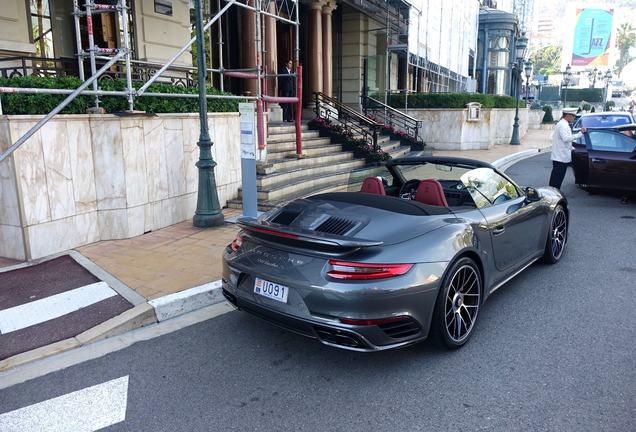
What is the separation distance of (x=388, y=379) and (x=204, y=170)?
4.58m

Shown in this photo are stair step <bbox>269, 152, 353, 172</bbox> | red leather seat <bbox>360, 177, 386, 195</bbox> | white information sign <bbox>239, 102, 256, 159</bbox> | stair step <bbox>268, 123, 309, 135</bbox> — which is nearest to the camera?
red leather seat <bbox>360, 177, 386, 195</bbox>

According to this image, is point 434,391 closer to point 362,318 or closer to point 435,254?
point 362,318

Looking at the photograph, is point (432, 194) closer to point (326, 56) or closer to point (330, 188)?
point (330, 188)

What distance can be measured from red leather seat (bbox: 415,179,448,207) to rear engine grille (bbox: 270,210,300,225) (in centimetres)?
112

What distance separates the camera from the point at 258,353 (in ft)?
13.0

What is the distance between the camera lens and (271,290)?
359cm

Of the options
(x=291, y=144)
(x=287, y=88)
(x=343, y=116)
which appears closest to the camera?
(x=291, y=144)

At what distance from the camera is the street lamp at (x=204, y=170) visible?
6.96 meters

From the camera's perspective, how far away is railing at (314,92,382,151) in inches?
562

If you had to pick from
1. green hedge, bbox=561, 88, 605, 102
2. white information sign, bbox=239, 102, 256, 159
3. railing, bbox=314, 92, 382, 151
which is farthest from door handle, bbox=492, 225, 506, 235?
green hedge, bbox=561, 88, 605, 102

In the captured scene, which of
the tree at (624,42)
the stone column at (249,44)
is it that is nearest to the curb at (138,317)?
the stone column at (249,44)

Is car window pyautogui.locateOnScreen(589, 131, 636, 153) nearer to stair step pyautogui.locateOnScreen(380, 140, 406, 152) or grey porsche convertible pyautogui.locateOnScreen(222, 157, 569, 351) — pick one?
grey porsche convertible pyautogui.locateOnScreen(222, 157, 569, 351)

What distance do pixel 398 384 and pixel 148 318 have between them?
2336 mm

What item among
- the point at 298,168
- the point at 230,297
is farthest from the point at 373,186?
the point at 298,168
